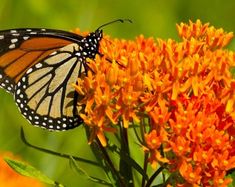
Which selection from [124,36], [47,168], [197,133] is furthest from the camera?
[124,36]

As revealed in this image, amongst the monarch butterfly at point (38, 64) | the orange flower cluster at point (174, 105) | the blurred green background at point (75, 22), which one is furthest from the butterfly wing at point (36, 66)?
the blurred green background at point (75, 22)

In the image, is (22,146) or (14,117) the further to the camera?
(14,117)

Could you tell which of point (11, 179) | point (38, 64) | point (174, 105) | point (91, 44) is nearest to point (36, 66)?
point (38, 64)

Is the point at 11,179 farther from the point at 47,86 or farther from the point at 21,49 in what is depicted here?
the point at 21,49

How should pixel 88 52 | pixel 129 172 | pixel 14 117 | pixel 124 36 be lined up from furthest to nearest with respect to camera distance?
pixel 124 36, pixel 14 117, pixel 88 52, pixel 129 172

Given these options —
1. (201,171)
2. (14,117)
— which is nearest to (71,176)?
(14,117)

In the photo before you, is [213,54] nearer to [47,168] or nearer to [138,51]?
[138,51]
